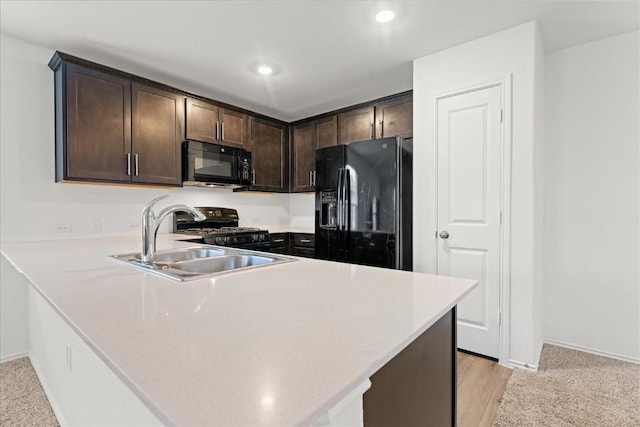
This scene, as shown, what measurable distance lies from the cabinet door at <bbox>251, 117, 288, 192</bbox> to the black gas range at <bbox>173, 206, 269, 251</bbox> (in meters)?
0.49

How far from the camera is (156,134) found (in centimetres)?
290

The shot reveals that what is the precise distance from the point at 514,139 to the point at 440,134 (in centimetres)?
53

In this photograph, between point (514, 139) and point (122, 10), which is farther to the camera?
point (514, 139)

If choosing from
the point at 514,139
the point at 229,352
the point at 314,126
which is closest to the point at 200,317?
the point at 229,352

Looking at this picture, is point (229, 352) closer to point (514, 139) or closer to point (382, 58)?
point (514, 139)

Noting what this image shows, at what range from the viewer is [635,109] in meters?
2.35

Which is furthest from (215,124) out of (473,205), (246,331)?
(246,331)

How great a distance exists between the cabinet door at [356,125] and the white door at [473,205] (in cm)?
97

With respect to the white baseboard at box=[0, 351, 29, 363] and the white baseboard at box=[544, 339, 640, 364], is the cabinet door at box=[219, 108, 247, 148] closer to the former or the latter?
the white baseboard at box=[0, 351, 29, 363]

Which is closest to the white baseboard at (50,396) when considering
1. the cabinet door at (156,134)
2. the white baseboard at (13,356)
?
the white baseboard at (13,356)

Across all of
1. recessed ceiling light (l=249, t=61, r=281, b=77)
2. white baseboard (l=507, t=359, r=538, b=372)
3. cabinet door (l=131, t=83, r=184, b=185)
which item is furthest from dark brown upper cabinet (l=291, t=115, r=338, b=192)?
white baseboard (l=507, t=359, r=538, b=372)

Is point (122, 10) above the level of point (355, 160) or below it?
above

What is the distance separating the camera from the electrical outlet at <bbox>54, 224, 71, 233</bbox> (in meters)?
2.61

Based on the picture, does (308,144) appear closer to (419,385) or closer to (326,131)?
(326,131)
